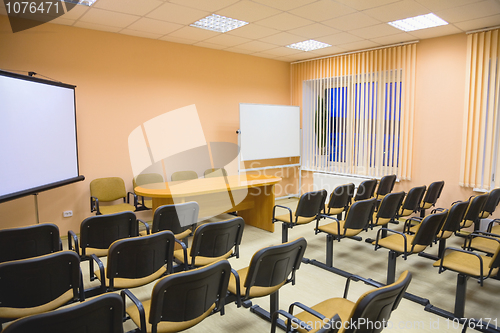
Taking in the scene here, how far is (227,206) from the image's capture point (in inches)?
219

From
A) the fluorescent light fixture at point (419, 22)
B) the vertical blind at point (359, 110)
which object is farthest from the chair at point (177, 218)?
the vertical blind at point (359, 110)

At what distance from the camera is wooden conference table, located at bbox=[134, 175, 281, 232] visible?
4.91 m

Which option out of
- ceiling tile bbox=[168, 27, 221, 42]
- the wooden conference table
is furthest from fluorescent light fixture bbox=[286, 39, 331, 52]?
the wooden conference table

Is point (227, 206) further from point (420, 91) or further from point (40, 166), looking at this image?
point (420, 91)

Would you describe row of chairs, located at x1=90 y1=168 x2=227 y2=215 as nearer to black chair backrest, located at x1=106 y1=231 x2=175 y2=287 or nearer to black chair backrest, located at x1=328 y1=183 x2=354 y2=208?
black chair backrest, located at x1=106 y1=231 x2=175 y2=287

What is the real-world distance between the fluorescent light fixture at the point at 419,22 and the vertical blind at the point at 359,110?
0.85 metres

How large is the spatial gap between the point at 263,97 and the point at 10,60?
493cm

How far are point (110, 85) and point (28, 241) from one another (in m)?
Answer: 3.53

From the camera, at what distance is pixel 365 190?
520 cm

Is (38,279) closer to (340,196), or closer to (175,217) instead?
(175,217)

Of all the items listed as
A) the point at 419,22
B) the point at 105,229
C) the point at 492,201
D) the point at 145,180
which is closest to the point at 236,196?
the point at 145,180

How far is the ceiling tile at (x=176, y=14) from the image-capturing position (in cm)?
435

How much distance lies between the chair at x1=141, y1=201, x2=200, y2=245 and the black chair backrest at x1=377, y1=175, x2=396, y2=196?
3491 mm

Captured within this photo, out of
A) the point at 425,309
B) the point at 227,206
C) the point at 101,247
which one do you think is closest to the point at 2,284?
the point at 101,247
